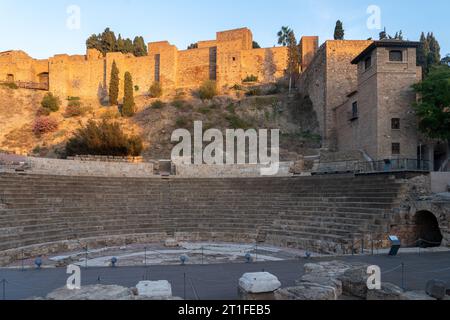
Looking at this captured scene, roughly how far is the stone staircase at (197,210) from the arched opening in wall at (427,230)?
0.98 metres

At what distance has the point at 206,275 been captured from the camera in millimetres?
7703

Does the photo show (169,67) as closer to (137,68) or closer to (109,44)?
(137,68)

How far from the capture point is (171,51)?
151ft

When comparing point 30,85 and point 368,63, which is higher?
point 30,85

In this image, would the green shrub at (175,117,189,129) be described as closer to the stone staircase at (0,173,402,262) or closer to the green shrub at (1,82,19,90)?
the stone staircase at (0,173,402,262)

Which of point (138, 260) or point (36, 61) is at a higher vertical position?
point (36, 61)

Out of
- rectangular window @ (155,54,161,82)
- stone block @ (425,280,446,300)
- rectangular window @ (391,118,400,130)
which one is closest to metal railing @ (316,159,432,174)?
rectangular window @ (391,118,400,130)

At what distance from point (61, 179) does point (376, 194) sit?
13.5 metres

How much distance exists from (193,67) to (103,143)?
26.3 metres

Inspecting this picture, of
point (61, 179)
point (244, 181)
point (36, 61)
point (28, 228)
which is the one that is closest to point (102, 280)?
point (28, 228)

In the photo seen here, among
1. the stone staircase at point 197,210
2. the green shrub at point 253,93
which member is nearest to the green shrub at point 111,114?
the green shrub at point 253,93

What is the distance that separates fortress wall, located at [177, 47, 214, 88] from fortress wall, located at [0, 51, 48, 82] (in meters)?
19.0

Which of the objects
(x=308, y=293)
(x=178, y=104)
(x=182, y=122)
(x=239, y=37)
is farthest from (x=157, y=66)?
(x=308, y=293)
